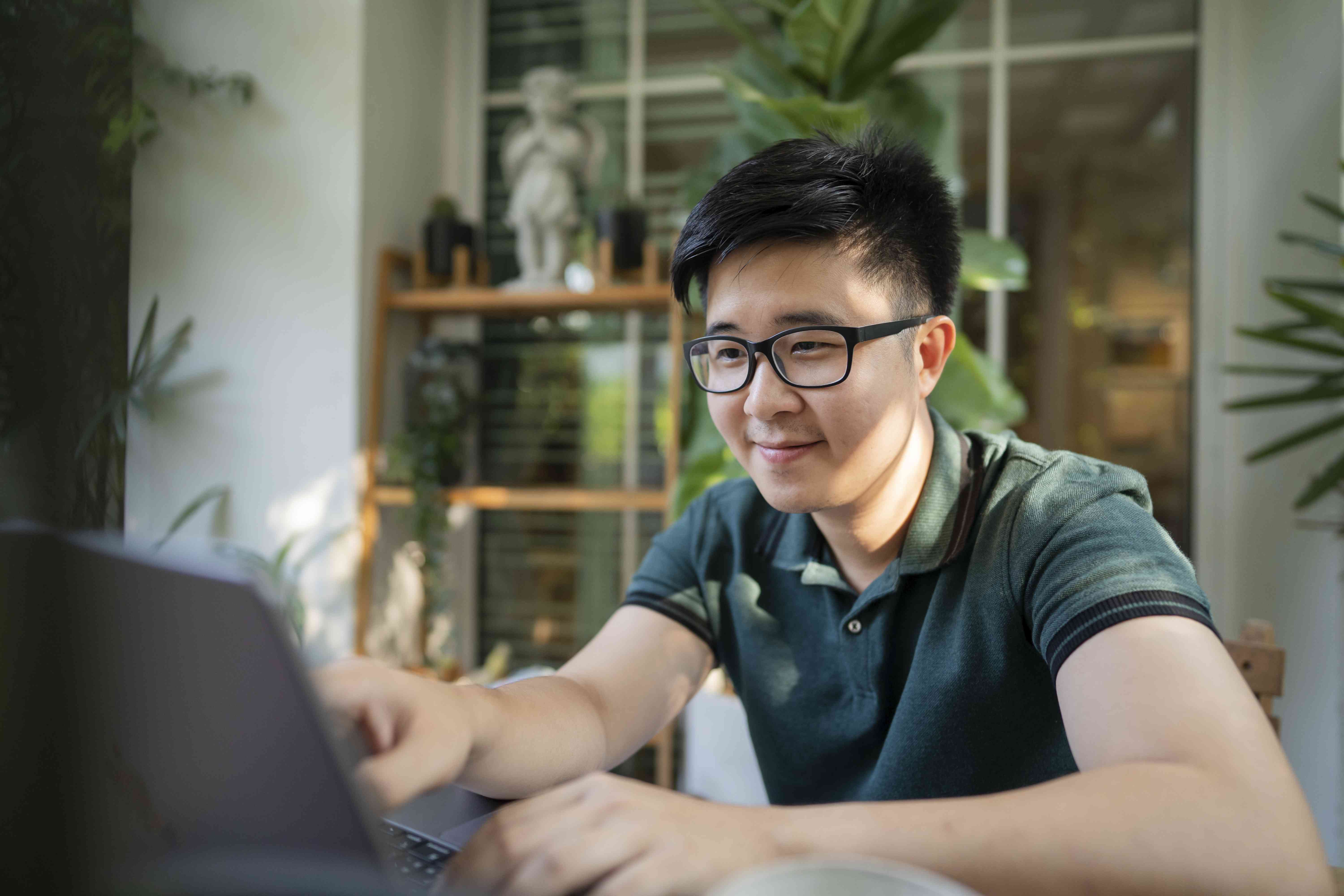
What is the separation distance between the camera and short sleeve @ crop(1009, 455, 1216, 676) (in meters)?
0.70

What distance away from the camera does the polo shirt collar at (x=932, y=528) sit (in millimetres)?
944

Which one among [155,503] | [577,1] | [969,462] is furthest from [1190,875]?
[577,1]

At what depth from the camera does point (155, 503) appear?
251 cm

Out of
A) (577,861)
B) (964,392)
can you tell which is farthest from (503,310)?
(577,861)

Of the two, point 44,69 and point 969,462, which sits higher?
point 44,69

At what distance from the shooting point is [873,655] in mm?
964

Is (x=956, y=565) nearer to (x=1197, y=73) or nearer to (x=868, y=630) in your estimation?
(x=868, y=630)

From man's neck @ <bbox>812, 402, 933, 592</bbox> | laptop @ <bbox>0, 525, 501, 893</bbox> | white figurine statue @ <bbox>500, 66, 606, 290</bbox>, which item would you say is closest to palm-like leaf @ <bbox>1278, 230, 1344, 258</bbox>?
man's neck @ <bbox>812, 402, 933, 592</bbox>

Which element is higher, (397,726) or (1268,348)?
(1268,348)

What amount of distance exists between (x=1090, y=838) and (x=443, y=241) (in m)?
2.41

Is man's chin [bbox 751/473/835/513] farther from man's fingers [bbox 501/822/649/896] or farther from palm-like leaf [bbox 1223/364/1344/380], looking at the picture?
palm-like leaf [bbox 1223/364/1344/380]

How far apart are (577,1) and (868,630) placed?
263 cm

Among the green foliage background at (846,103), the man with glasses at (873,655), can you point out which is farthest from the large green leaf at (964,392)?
the man with glasses at (873,655)

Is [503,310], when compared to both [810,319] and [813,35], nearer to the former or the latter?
[813,35]
